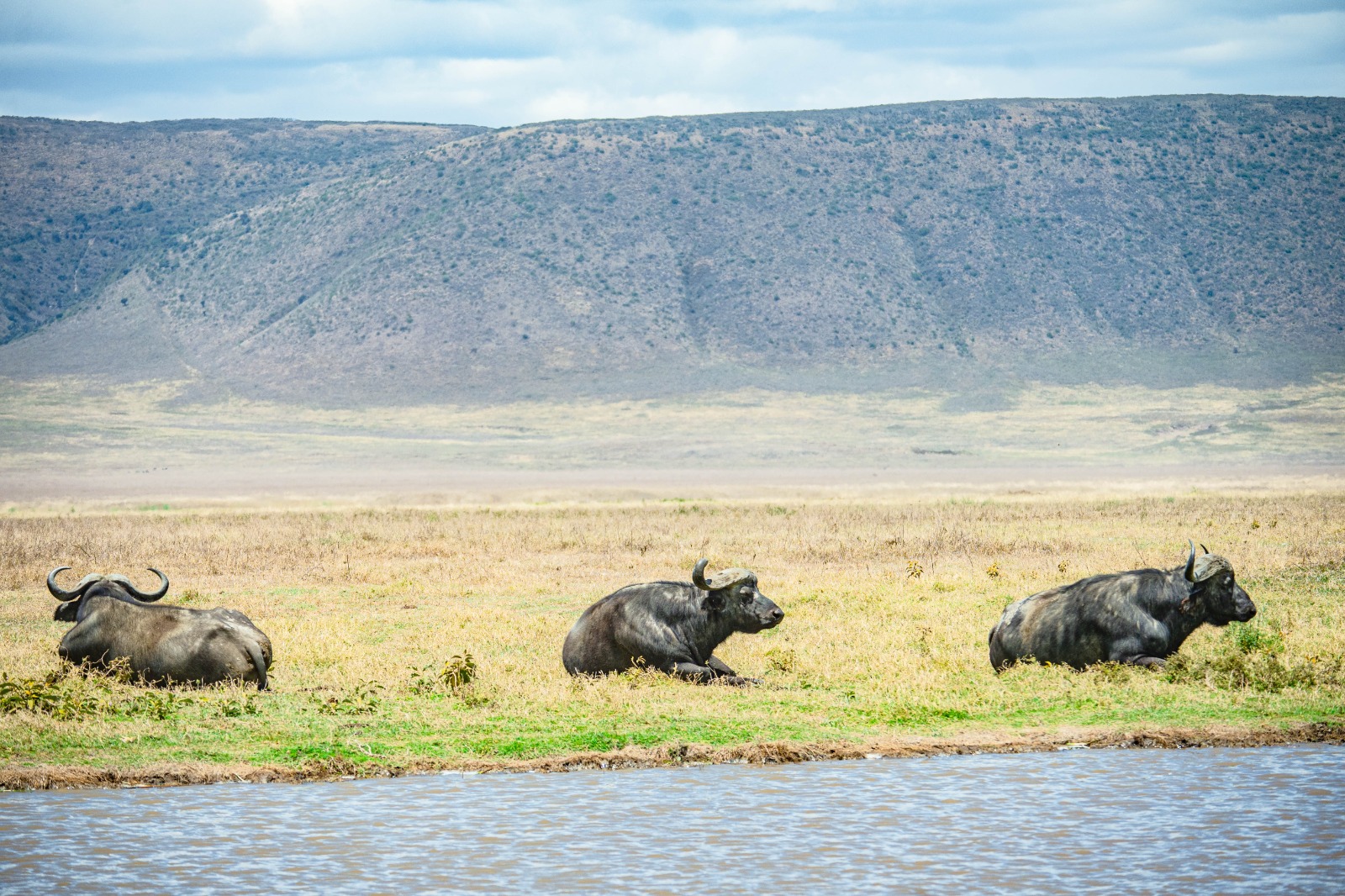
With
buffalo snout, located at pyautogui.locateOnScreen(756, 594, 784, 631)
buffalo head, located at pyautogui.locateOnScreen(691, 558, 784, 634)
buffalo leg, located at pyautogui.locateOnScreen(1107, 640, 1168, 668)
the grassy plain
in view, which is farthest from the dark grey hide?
the grassy plain

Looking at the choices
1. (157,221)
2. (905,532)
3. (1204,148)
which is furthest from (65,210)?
(905,532)

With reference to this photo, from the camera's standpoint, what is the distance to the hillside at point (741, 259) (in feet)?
339

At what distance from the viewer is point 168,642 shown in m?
14.6

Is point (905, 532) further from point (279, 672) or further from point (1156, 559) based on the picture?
point (279, 672)

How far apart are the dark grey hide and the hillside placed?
3202 inches

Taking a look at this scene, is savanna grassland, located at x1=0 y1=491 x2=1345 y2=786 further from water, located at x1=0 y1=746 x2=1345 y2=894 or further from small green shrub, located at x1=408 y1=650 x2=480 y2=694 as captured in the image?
water, located at x1=0 y1=746 x2=1345 y2=894

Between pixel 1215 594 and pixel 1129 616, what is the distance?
87cm

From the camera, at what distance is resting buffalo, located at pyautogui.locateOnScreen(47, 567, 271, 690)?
1459 centimetres

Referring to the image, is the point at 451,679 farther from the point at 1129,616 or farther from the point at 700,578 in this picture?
the point at 1129,616

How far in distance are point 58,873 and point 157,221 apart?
144265mm

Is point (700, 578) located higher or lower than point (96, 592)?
higher

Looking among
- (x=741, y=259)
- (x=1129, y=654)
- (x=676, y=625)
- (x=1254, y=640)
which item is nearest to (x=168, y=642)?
(x=676, y=625)

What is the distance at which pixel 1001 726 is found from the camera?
13125mm

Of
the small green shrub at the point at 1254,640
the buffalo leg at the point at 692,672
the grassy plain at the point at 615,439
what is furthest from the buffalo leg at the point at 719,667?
the grassy plain at the point at 615,439
